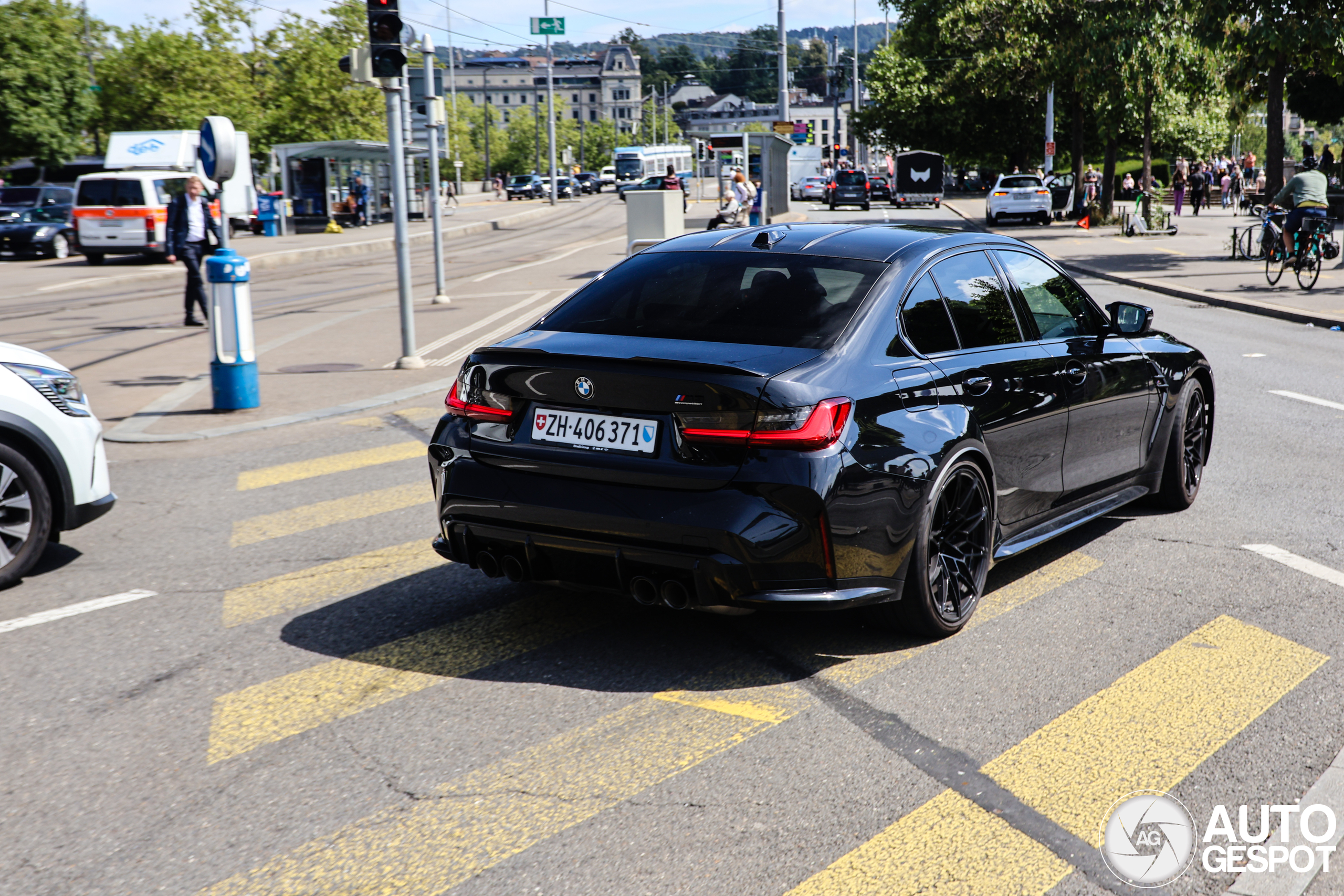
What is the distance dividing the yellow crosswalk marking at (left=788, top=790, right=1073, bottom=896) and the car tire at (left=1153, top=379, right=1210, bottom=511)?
3.72 m

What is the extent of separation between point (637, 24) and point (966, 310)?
5956 centimetres

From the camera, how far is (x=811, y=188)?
77812 mm

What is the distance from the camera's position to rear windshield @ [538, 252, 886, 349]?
444cm

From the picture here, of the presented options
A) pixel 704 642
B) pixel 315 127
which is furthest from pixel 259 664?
pixel 315 127

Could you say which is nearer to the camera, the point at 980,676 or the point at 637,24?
the point at 980,676

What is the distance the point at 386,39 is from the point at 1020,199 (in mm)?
33262

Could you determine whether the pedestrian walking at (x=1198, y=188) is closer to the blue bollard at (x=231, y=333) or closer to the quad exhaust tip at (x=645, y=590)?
the blue bollard at (x=231, y=333)

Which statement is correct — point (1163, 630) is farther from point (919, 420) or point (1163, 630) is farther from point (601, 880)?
point (601, 880)

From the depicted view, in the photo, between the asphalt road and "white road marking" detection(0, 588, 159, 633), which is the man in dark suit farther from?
"white road marking" detection(0, 588, 159, 633)

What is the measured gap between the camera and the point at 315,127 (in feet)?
193

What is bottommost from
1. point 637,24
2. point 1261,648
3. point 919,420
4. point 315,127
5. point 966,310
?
point 1261,648

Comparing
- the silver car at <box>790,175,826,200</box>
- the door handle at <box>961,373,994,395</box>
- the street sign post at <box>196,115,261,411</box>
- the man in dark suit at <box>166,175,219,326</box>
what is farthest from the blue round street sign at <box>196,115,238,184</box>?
the silver car at <box>790,175,826,200</box>

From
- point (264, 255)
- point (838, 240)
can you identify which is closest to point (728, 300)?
point (838, 240)

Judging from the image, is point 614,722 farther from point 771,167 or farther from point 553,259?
point 771,167
